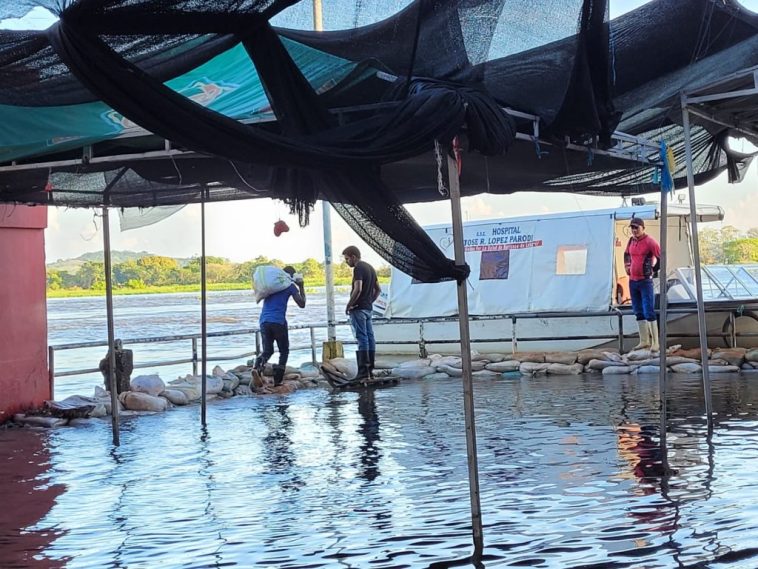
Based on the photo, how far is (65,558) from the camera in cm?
616

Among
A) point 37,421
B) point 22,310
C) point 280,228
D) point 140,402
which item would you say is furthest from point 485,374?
point 22,310

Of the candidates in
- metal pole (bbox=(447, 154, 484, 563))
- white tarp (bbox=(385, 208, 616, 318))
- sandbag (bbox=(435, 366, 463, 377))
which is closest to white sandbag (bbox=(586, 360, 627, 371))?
sandbag (bbox=(435, 366, 463, 377))

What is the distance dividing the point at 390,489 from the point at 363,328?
8.10 m

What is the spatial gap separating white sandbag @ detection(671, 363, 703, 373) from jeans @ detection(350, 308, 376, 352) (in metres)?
4.78

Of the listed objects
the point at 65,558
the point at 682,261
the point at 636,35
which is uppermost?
the point at 636,35

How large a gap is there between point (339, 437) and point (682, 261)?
39.4 feet

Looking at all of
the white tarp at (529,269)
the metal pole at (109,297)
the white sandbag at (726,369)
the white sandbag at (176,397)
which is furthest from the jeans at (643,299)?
the metal pole at (109,297)

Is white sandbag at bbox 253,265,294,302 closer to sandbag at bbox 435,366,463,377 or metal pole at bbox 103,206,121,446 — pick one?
sandbag at bbox 435,366,463,377

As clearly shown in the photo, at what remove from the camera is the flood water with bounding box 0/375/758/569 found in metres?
5.98

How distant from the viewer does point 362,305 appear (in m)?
15.7

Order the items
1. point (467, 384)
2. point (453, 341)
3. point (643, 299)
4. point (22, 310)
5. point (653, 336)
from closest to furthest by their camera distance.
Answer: point (467, 384), point (22, 310), point (643, 299), point (653, 336), point (453, 341)

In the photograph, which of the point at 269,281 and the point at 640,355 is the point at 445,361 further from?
the point at 269,281

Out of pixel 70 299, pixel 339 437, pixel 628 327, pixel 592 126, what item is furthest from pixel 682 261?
pixel 70 299

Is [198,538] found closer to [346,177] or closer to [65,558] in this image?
[65,558]
